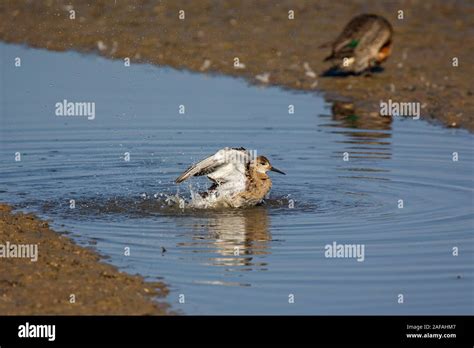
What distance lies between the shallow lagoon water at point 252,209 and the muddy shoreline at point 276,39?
32.5 inches

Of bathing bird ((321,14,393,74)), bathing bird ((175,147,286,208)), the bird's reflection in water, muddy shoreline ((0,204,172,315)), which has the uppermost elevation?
bathing bird ((321,14,393,74))

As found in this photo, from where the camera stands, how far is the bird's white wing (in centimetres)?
1252

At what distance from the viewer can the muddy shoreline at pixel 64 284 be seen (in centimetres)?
898

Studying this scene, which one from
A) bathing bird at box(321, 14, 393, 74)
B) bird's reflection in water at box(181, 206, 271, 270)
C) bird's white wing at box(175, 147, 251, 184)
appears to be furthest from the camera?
bathing bird at box(321, 14, 393, 74)

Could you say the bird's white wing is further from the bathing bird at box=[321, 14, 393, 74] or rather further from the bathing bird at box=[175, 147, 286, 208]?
the bathing bird at box=[321, 14, 393, 74]

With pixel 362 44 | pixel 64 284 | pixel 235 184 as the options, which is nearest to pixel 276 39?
pixel 362 44

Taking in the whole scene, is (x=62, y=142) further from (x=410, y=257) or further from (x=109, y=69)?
(x=410, y=257)

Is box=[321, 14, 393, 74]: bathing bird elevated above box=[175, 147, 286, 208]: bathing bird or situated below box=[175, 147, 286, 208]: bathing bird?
above

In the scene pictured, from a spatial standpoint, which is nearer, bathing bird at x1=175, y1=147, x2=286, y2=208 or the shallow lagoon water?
the shallow lagoon water

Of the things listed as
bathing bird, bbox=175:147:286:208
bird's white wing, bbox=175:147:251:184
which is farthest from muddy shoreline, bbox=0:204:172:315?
bathing bird, bbox=175:147:286:208

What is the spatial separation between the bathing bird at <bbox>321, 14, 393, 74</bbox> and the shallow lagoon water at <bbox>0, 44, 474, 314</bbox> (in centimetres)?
105

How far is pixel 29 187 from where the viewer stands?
13586 mm

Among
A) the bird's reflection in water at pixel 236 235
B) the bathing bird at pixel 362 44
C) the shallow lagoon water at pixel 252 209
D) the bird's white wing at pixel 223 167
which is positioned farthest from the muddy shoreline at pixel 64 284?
the bathing bird at pixel 362 44

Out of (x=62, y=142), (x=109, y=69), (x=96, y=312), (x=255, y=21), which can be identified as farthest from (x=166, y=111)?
(x=96, y=312)
